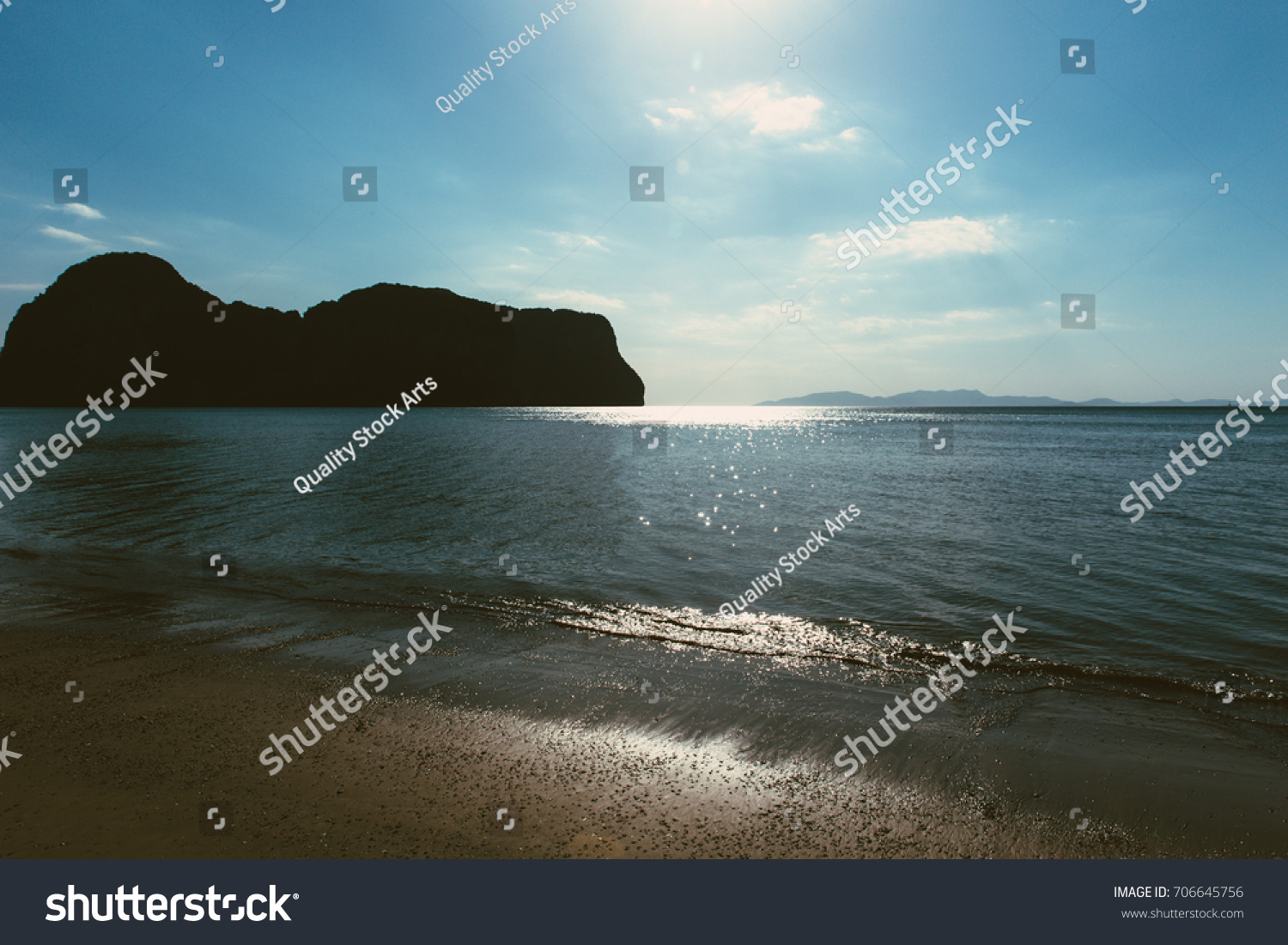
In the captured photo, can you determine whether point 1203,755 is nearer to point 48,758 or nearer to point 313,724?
point 313,724

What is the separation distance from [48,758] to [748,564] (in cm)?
1328

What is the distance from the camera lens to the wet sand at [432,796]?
472 cm

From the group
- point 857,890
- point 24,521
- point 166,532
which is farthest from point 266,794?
point 24,521

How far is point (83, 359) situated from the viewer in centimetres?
17400

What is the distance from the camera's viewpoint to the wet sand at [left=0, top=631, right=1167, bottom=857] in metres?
4.72
